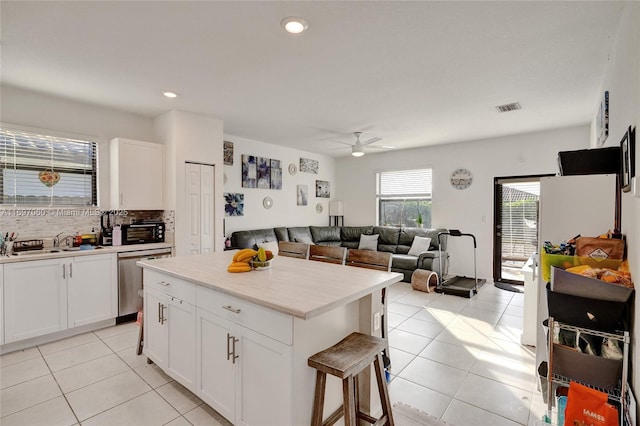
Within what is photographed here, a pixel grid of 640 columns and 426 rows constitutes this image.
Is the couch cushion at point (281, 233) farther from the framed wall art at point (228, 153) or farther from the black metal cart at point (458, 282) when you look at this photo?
the black metal cart at point (458, 282)

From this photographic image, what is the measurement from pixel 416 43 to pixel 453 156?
4.21 metres

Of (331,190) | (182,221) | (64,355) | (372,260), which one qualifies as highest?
(331,190)

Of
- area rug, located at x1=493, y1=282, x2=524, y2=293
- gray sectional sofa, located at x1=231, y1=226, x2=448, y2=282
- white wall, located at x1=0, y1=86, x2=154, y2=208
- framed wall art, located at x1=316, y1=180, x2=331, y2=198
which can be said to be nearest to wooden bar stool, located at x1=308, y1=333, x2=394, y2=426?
gray sectional sofa, located at x1=231, y1=226, x2=448, y2=282

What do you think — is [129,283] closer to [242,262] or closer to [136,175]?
[136,175]

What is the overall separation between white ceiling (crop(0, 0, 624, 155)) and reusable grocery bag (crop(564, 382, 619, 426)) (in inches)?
86.8

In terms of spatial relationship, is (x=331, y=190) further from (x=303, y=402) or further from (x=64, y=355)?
(x=303, y=402)

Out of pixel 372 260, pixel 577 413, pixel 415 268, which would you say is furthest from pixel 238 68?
pixel 415 268

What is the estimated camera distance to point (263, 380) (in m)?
1.63

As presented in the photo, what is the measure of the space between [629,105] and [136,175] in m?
4.67

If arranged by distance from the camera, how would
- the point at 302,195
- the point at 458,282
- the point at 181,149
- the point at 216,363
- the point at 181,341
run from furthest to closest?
the point at 302,195 < the point at 458,282 < the point at 181,149 < the point at 181,341 < the point at 216,363

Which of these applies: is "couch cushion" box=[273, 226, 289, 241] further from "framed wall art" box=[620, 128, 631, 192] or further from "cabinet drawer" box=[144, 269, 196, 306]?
"framed wall art" box=[620, 128, 631, 192]

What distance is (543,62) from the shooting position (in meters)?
2.71

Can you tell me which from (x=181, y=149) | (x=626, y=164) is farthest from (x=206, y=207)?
(x=626, y=164)

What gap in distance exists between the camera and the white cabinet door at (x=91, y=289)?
→ 10.9 feet
